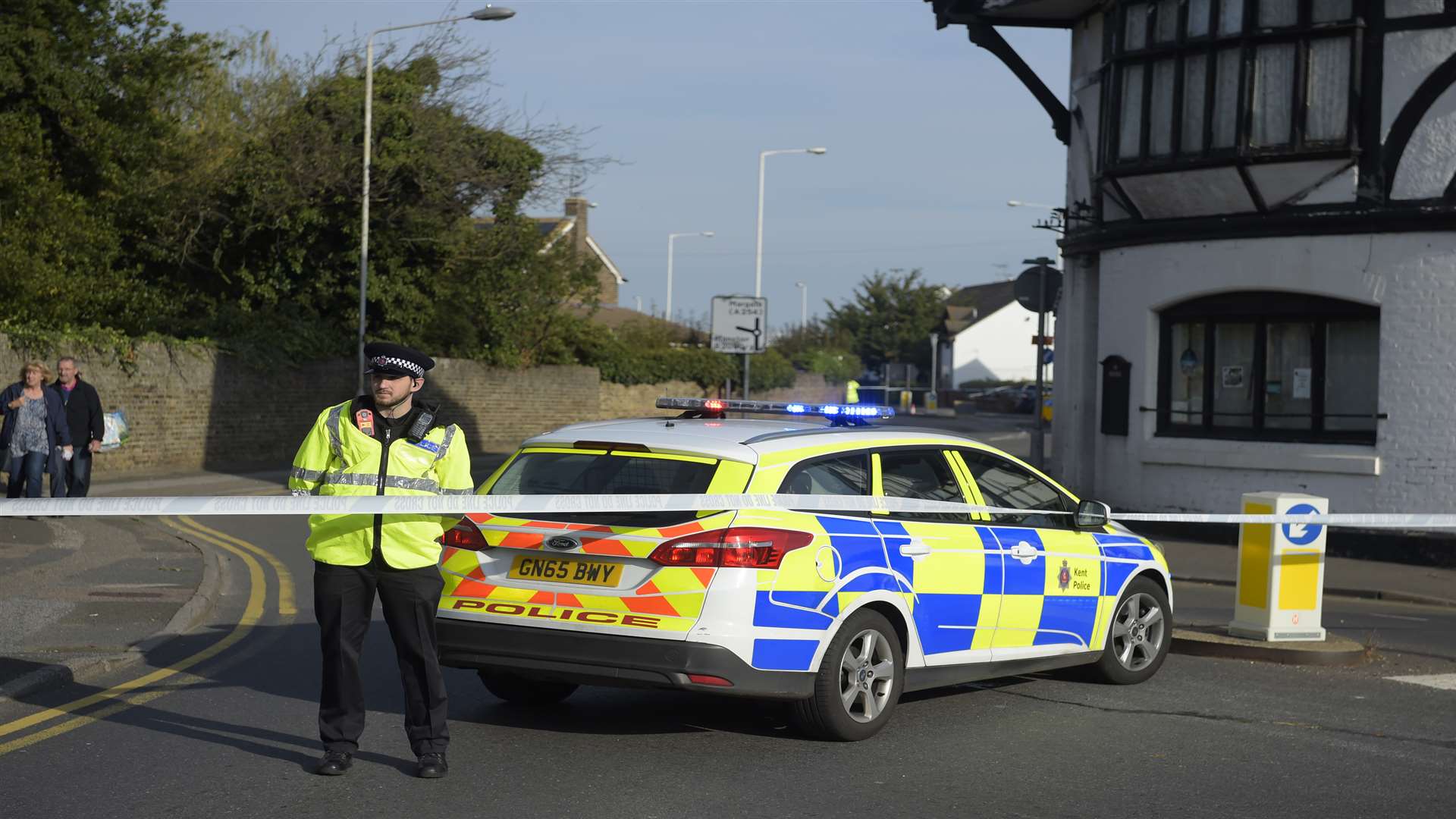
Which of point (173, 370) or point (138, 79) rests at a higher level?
point (138, 79)

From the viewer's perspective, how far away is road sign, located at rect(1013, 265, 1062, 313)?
806 inches

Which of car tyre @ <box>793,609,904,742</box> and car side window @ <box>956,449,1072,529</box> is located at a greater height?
car side window @ <box>956,449,1072,529</box>

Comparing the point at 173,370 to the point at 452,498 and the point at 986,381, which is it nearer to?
the point at 452,498

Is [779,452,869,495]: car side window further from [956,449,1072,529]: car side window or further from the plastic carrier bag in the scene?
the plastic carrier bag

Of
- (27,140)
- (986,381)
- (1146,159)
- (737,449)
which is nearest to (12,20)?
(27,140)

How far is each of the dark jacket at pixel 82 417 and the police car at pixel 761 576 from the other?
35.9ft

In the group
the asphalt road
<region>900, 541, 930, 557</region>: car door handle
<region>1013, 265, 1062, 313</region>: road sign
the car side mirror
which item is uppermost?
<region>1013, 265, 1062, 313</region>: road sign

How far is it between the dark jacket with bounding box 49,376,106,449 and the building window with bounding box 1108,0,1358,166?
39.6 ft

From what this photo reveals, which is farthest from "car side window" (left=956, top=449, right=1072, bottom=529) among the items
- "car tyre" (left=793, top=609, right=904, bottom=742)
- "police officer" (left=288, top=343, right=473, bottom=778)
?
"police officer" (left=288, top=343, right=473, bottom=778)

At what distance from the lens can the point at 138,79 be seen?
2827 centimetres

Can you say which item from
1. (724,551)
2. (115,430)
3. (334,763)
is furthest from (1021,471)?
(115,430)

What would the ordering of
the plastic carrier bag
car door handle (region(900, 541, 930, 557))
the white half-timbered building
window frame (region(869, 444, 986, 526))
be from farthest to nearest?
the plastic carrier bag < the white half-timbered building < window frame (region(869, 444, 986, 526)) < car door handle (region(900, 541, 930, 557))

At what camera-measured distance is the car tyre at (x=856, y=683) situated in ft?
23.3

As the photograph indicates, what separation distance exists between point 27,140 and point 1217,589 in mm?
20445
